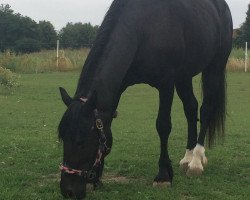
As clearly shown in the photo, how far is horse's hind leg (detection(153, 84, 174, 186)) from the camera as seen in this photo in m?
5.00

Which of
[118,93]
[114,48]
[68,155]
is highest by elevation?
[114,48]

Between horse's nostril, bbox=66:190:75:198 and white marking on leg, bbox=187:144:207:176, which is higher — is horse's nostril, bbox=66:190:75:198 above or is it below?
above

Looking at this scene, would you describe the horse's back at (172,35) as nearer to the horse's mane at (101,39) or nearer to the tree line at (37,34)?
the horse's mane at (101,39)

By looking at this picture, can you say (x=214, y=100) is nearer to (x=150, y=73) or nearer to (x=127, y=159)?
(x=127, y=159)

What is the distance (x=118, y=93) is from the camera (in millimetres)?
4688

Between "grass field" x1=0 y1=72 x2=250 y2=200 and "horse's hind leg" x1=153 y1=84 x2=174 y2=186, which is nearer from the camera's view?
"grass field" x1=0 y1=72 x2=250 y2=200

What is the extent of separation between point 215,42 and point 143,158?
186 cm

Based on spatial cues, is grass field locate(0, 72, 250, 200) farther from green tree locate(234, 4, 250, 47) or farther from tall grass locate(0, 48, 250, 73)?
green tree locate(234, 4, 250, 47)

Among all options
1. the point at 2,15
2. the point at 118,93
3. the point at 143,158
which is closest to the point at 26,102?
the point at 143,158

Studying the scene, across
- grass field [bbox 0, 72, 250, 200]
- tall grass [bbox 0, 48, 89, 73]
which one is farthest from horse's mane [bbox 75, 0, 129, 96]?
tall grass [bbox 0, 48, 89, 73]

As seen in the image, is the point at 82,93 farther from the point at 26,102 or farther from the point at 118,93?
the point at 26,102

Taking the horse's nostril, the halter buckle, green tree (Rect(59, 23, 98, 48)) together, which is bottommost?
the horse's nostril

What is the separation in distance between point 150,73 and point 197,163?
57.0 inches

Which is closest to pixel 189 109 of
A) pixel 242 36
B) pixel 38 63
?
pixel 38 63
